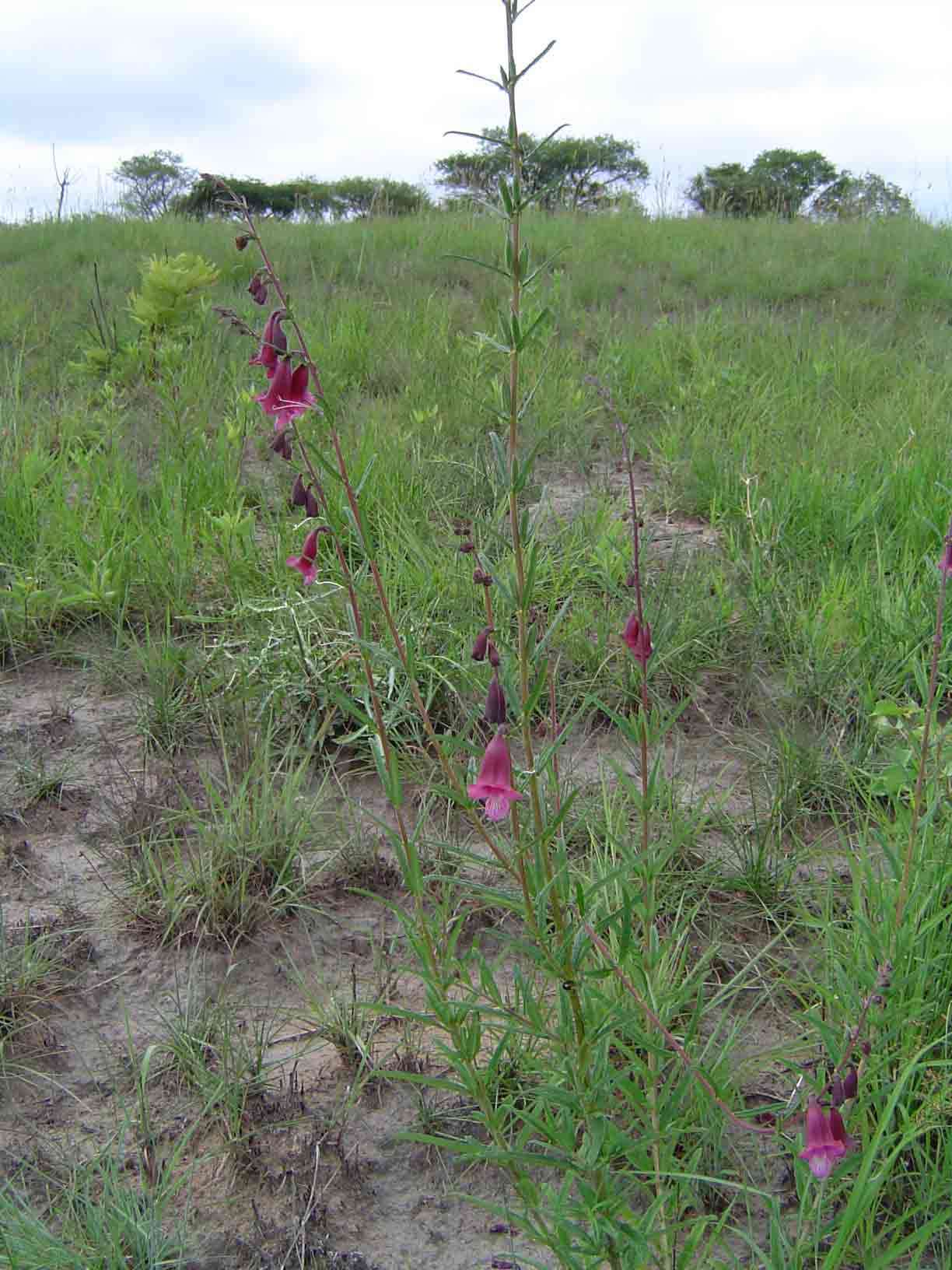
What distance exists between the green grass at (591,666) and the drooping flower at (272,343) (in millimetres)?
374

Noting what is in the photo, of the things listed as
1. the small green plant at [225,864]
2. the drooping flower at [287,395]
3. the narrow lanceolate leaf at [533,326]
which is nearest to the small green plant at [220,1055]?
the small green plant at [225,864]

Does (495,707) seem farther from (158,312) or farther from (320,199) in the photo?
(320,199)

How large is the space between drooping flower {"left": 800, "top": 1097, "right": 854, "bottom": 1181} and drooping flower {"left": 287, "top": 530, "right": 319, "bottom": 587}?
3.58 feet

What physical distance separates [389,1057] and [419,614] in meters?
1.39

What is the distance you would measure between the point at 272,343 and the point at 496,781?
0.76m

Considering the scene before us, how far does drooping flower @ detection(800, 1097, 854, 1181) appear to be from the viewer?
50.0 inches

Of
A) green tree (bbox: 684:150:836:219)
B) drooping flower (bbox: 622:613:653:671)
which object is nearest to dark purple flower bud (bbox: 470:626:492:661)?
drooping flower (bbox: 622:613:653:671)

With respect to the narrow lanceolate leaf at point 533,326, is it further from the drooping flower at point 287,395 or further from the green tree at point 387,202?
the green tree at point 387,202

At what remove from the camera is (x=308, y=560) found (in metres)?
1.78

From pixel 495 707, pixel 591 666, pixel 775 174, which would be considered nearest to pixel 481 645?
pixel 495 707

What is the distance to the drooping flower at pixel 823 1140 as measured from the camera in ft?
4.17

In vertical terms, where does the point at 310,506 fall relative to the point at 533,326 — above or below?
below

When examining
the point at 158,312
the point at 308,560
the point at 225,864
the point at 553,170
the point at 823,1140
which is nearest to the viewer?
the point at 823,1140

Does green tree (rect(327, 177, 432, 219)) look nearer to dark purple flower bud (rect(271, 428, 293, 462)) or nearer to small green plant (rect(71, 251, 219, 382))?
small green plant (rect(71, 251, 219, 382))
